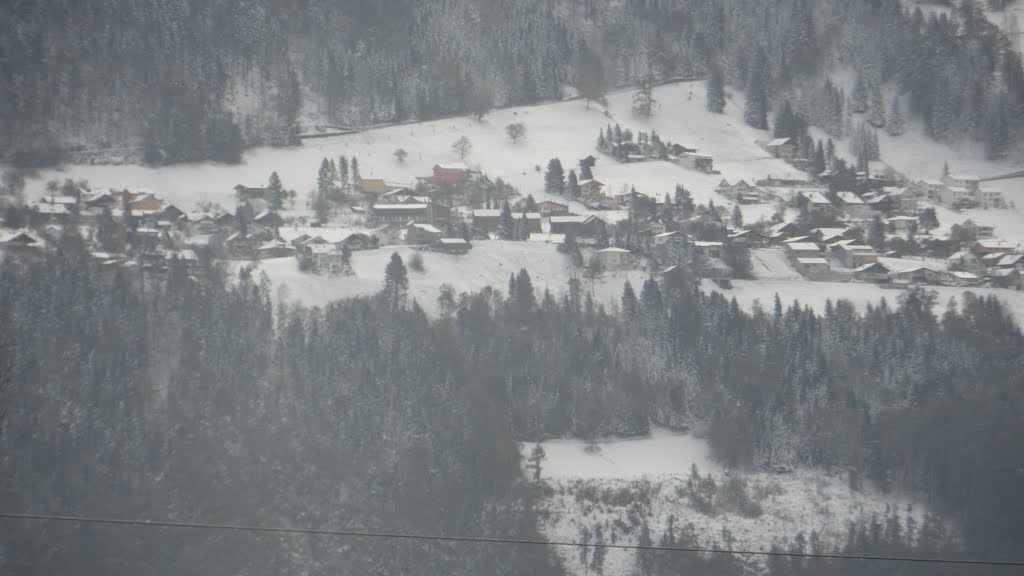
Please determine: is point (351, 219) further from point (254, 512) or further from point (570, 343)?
point (254, 512)

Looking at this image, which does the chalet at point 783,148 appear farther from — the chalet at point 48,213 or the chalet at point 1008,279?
the chalet at point 48,213

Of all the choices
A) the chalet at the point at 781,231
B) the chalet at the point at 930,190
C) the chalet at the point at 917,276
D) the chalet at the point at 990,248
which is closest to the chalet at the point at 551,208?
the chalet at the point at 781,231

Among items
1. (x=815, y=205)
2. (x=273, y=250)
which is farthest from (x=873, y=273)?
(x=273, y=250)

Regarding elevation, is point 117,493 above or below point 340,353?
below

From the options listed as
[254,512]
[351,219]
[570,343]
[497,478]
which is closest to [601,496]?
[497,478]

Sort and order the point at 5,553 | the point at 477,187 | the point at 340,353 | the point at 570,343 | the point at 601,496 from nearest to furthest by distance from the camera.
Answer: the point at 5,553 < the point at 601,496 < the point at 340,353 < the point at 570,343 < the point at 477,187

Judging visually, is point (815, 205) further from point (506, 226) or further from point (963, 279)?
point (506, 226)

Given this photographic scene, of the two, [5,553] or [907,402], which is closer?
[5,553]

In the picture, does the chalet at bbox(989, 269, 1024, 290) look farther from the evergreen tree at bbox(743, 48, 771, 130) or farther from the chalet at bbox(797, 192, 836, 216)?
the evergreen tree at bbox(743, 48, 771, 130)
